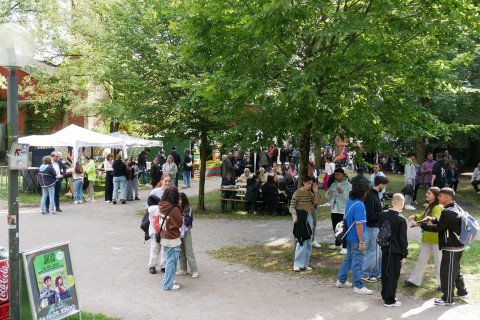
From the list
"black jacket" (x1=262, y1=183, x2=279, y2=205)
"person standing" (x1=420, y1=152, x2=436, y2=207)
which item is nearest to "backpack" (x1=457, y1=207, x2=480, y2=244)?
"black jacket" (x1=262, y1=183, x2=279, y2=205)

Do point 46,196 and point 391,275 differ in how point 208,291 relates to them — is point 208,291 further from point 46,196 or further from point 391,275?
point 46,196

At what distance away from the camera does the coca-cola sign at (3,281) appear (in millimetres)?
6230

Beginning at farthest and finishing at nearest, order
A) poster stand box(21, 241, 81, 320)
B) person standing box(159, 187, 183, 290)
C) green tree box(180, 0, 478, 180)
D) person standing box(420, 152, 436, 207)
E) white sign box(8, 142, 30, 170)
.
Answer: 1. person standing box(420, 152, 436, 207)
2. green tree box(180, 0, 478, 180)
3. person standing box(159, 187, 183, 290)
4. poster stand box(21, 241, 81, 320)
5. white sign box(8, 142, 30, 170)

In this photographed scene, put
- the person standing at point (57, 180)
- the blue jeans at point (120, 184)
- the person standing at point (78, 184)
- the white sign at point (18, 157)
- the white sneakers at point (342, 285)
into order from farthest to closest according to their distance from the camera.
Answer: the blue jeans at point (120, 184), the person standing at point (78, 184), the person standing at point (57, 180), the white sneakers at point (342, 285), the white sign at point (18, 157)

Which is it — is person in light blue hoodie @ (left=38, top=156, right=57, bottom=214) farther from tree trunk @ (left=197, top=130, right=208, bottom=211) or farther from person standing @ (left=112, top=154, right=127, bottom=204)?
tree trunk @ (left=197, top=130, right=208, bottom=211)

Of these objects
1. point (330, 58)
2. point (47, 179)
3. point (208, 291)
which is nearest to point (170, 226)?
point (208, 291)

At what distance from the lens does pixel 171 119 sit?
15.6 meters

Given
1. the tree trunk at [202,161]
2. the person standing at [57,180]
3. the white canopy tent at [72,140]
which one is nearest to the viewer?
the tree trunk at [202,161]

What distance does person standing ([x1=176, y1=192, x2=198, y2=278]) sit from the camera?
8465 millimetres

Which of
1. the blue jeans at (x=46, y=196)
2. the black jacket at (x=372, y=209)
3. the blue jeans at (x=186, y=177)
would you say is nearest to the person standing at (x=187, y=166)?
the blue jeans at (x=186, y=177)

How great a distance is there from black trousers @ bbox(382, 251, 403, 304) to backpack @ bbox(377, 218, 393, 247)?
172 millimetres

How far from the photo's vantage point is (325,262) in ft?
32.1

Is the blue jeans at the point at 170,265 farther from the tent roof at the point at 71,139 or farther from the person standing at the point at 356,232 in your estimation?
the tent roof at the point at 71,139

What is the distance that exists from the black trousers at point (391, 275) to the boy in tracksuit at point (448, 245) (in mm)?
679
